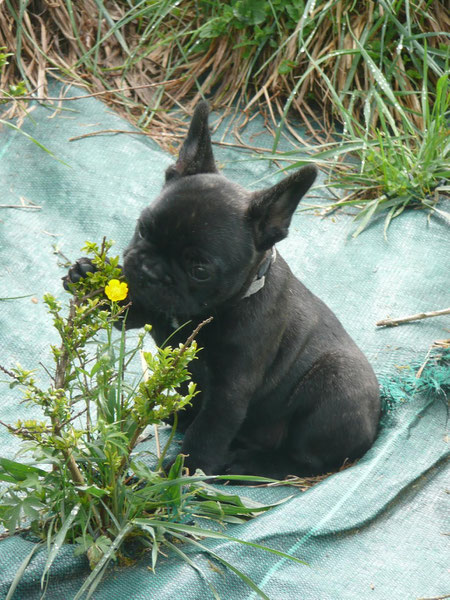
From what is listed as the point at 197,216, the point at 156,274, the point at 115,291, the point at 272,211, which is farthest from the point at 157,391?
the point at 272,211

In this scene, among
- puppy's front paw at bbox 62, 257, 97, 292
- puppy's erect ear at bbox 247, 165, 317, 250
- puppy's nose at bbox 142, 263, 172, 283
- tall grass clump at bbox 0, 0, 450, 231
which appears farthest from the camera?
tall grass clump at bbox 0, 0, 450, 231

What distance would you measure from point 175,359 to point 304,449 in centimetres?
152

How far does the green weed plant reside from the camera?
98.2 inches

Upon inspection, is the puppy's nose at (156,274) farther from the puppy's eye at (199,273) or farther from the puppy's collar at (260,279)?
the puppy's collar at (260,279)

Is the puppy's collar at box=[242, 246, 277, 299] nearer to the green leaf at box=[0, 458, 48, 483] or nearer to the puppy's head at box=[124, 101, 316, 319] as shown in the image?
the puppy's head at box=[124, 101, 316, 319]

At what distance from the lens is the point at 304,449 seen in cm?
381

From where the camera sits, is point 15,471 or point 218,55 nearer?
point 15,471

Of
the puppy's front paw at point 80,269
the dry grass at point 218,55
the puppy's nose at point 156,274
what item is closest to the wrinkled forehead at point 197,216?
the puppy's nose at point 156,274

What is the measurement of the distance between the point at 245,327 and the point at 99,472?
3.36ft

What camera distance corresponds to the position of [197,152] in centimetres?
371

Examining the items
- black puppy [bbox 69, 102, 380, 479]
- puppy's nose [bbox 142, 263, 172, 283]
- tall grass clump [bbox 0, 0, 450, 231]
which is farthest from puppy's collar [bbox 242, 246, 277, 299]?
tall grass clump [bbox 0, 0, 450, 231]

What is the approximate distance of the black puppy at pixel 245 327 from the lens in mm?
3359

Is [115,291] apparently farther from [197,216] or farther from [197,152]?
[197,152]

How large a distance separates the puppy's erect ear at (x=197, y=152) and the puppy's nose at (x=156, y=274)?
0.55 metres
